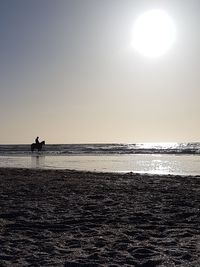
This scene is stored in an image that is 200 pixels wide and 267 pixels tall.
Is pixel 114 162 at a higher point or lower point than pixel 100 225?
higher

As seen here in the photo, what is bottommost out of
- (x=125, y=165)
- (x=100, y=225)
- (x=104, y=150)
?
(x=100, y=225)

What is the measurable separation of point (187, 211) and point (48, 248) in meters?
4.32

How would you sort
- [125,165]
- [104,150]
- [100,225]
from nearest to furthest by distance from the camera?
1. [100,225]
2. [125,165]
3. [104,150]

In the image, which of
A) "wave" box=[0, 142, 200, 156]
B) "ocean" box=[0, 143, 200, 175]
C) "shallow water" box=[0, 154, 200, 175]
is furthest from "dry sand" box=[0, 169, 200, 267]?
"wave" box=[0, 142, 200, 156]

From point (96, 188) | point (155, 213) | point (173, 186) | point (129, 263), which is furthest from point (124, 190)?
point (129, 263)

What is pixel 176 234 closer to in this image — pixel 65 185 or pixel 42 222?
pixel 42 222

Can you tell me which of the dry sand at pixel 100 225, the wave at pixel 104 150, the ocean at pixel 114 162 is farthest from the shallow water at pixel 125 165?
the wave at pixel 104 150

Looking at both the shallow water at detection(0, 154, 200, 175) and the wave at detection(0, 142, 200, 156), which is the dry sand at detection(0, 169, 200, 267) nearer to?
the shallow water at detection(0, 154, 200, 175)

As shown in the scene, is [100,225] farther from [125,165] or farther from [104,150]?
[104,150]

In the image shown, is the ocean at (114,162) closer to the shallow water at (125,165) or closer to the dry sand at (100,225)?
the shallow water at (125,165)

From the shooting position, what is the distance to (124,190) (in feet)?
47.0

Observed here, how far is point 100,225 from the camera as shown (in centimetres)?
897

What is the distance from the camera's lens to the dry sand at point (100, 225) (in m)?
6.65

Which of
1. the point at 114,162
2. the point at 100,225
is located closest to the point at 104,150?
the point at 114,162
